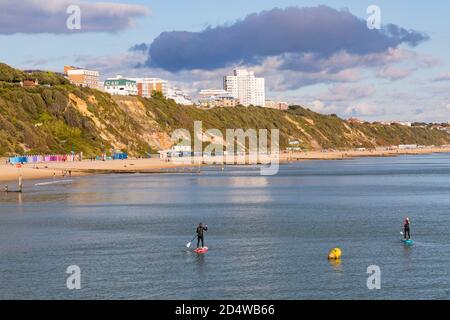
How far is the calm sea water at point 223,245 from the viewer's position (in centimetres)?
3347

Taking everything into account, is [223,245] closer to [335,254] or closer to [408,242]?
[335,254]

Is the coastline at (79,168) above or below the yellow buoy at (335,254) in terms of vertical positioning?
above

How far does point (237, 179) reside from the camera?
121188 mm

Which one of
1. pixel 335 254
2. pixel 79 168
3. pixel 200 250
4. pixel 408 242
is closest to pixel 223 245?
pixel 200 250

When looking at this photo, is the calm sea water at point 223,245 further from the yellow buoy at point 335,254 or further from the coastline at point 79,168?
the coastline at point 79,168

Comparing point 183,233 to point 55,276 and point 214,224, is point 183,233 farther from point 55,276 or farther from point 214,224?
point 55,276

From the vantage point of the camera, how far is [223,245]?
1810 inches

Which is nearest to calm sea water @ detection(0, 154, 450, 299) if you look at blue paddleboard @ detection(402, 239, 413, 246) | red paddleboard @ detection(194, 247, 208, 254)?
red paddleboard @ detection(194, 247, 208, 254)

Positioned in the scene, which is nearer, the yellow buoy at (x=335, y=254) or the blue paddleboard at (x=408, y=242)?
the yellow buoy at (x=335, y=254)

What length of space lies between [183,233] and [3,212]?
22.9 m

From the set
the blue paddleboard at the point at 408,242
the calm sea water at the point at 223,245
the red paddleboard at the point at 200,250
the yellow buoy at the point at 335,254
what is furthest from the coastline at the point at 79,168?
the yellow buoy at the point at 335,254

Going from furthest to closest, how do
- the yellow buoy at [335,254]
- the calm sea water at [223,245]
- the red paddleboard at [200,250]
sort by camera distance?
1. the red paddleboard at [200,250]
2. the yellow buoy at [335,254]
3. the calm sea water at [223,245]

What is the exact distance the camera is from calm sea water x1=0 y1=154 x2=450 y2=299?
110ft
